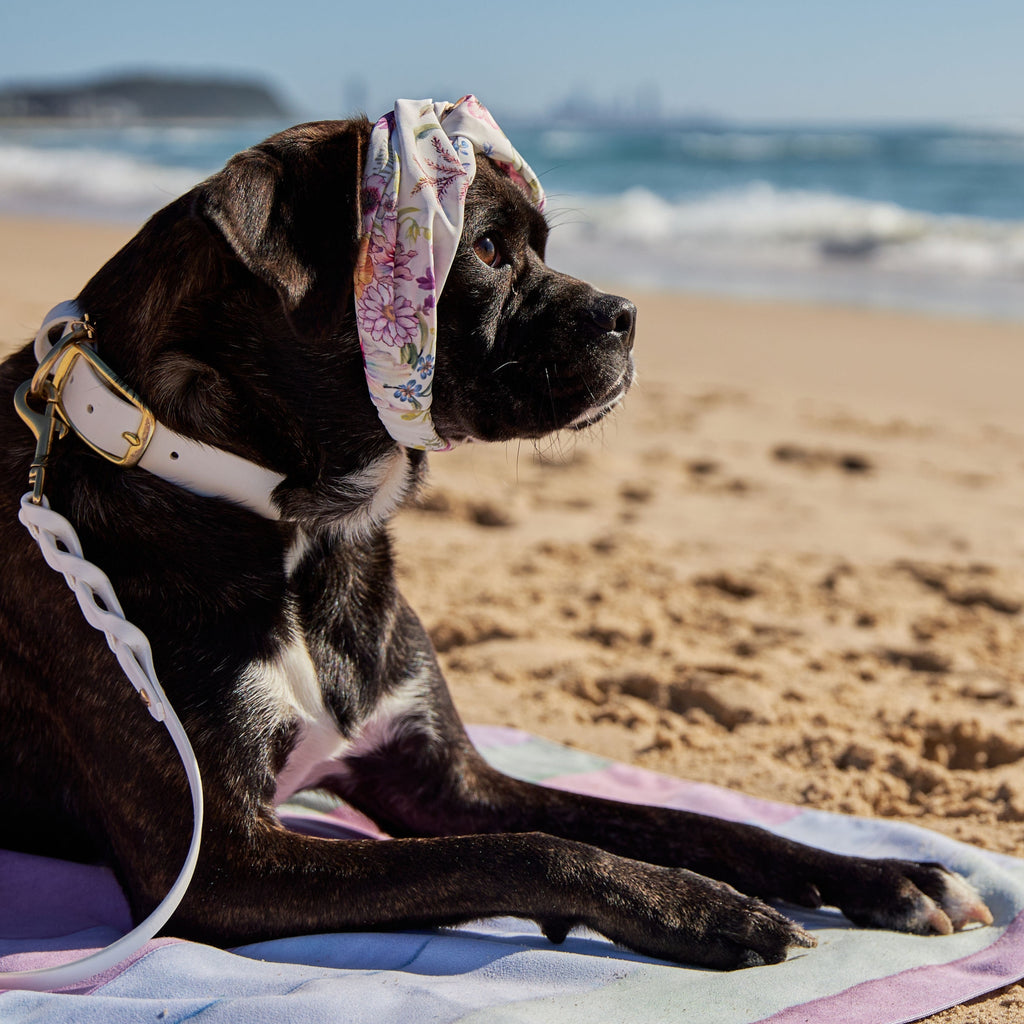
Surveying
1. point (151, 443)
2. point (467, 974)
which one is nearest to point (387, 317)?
point (151, 443)

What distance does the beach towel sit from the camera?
7.34 ft

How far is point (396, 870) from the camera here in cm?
245

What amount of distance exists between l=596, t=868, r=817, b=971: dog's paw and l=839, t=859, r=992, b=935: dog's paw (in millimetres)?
352

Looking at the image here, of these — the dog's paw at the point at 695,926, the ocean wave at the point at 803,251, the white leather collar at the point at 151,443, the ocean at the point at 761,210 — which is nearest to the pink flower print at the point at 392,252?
the white leather collar at the point at 151,443

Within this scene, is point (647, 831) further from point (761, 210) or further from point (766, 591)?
point (761, 210)

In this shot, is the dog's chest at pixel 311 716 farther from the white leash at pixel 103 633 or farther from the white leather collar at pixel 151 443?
the white leather collar at pixel 151 443

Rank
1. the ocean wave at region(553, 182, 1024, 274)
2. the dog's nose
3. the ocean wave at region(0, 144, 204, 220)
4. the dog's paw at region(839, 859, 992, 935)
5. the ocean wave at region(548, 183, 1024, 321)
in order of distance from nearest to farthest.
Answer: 1. the dog's paw at region(839, 859, 992, 935)
2. the dog's nose
3. the ocean wave at region(548, 183, 1024, 321)
4. the ocean wave at region(553, 182, 1024, 274)
5. the ocean wave at region(0, 144, 204, 220)

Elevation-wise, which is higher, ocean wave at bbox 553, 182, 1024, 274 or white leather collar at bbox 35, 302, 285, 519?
white leather collar at bbox 35, 302, 285, 519

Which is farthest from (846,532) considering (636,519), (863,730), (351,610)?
(351,610)

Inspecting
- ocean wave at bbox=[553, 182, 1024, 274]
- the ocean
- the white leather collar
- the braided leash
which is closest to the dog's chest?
the braided leash

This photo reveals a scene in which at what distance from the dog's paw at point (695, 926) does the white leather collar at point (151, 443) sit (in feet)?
3.83

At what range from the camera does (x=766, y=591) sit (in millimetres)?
5262

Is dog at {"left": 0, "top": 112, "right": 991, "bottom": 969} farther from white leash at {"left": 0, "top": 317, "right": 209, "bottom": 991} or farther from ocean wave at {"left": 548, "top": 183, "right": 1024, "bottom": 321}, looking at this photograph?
ocean wave at {"left": 548, "top": 183, "right": 1024, "bottom": 321}

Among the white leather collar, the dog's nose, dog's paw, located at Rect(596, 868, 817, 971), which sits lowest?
dog's paw, located at Rect(596, 868, 817, 971)
